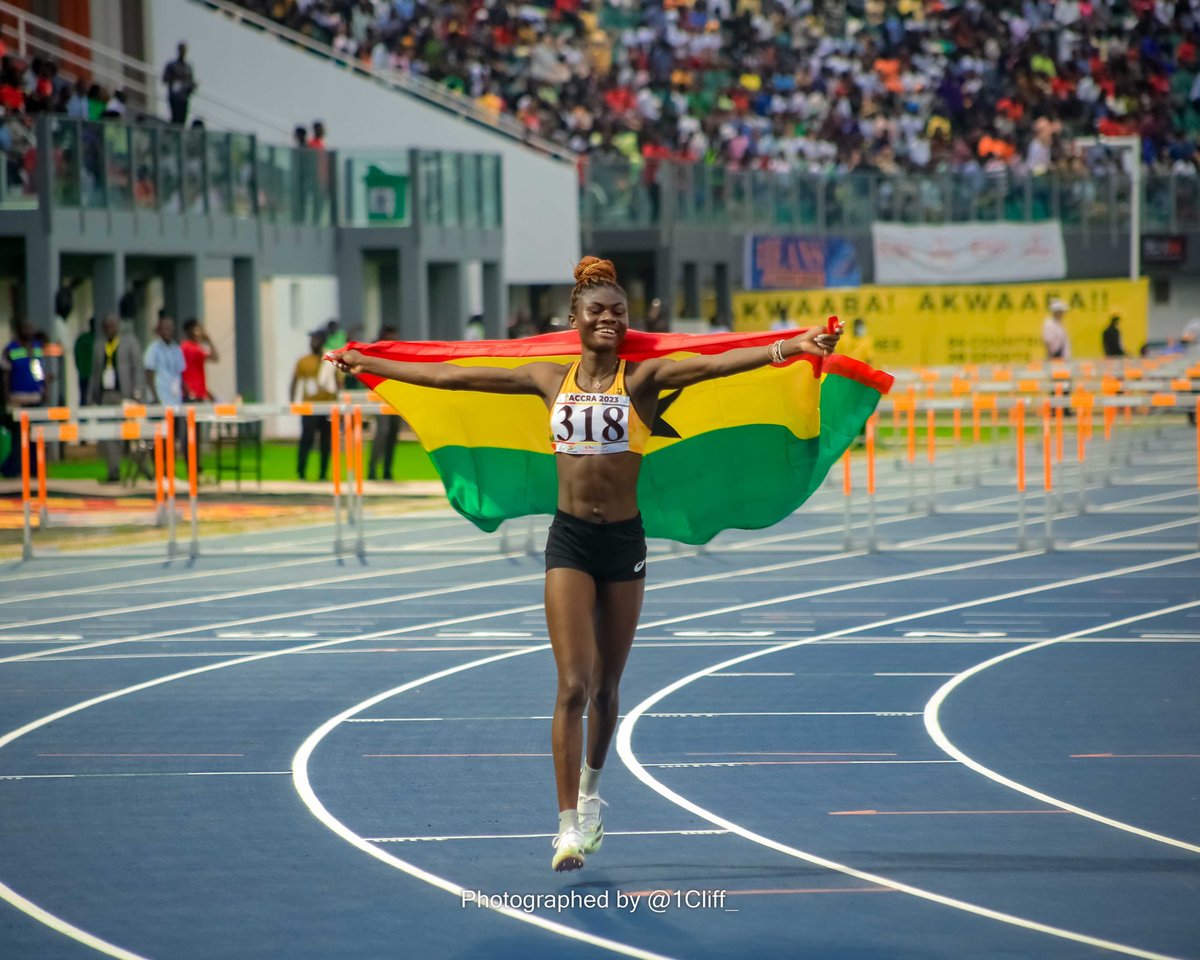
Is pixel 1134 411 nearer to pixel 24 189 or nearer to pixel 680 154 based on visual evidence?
pixel 680 154

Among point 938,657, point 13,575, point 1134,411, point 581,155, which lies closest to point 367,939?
point 938,657

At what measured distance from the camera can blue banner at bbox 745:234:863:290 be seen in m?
41.2

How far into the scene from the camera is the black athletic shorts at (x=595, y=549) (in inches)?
300

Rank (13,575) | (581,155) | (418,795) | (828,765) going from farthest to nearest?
(581,155), (13,575), (828,765), (418,795)

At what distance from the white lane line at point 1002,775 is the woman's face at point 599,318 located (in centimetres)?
276

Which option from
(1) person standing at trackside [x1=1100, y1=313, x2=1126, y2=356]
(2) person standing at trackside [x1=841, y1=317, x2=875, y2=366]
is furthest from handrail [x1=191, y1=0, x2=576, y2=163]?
(1) person standing at trackside [x1=1100, y1=313, x2=1126, y2=356]

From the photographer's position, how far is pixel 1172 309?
46.4 m

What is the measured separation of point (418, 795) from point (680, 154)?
37.6m

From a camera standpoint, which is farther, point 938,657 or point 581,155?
point 581,155

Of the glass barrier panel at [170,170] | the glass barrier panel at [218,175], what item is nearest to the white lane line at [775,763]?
the glass barrier panel at [170,170]

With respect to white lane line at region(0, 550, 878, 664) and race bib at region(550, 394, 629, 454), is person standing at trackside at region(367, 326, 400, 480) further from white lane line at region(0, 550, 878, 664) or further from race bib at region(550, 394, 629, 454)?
race bib at region(550, 394, 629, 454)

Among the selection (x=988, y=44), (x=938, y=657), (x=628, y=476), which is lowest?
(x=938, y=657)

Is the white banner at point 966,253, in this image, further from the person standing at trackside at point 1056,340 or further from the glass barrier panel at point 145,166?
the glass barrier panel at point 145,166

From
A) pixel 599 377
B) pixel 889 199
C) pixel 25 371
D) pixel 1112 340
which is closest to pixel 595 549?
pixel 599 377
